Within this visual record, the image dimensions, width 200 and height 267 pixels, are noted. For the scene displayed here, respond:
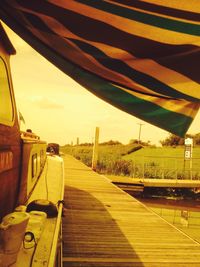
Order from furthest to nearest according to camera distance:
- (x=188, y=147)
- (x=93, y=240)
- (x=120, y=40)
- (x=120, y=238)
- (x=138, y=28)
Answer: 1. (x=188, y=147)
2. (x=120, y=238)
3. (x=93, y=240)
4. (x=120, y=40)
5. (x=138, y=28)

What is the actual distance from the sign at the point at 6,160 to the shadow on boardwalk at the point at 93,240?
2.42 meters

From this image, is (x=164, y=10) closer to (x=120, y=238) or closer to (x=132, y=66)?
(x=132, y=66)

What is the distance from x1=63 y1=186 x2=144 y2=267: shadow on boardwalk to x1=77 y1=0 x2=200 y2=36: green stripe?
3667 mm

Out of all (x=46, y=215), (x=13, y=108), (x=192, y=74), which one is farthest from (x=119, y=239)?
(x=192, y=74)

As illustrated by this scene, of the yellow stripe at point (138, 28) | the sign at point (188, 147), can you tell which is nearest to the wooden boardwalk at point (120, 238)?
the yellow stripe at point (138, 28)

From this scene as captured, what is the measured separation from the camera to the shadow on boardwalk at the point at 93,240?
16.9ft

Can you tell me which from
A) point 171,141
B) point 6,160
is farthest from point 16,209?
point 171,141

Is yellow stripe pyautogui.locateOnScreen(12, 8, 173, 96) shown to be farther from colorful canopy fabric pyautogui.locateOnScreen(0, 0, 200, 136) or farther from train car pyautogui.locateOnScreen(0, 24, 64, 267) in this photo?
train car pyautogui.locateOnScreen(0, 24, 64, 267)

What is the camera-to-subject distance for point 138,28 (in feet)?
8.89

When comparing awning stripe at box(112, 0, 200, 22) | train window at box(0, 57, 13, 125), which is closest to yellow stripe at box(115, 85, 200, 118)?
awning stripe at box(112, 0, 200, 22)

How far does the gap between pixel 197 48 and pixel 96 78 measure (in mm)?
1027

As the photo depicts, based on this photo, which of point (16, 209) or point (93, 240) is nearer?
point (16, 209)

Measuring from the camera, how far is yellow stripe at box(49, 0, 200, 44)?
2621mm

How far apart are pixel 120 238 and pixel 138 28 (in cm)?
467
